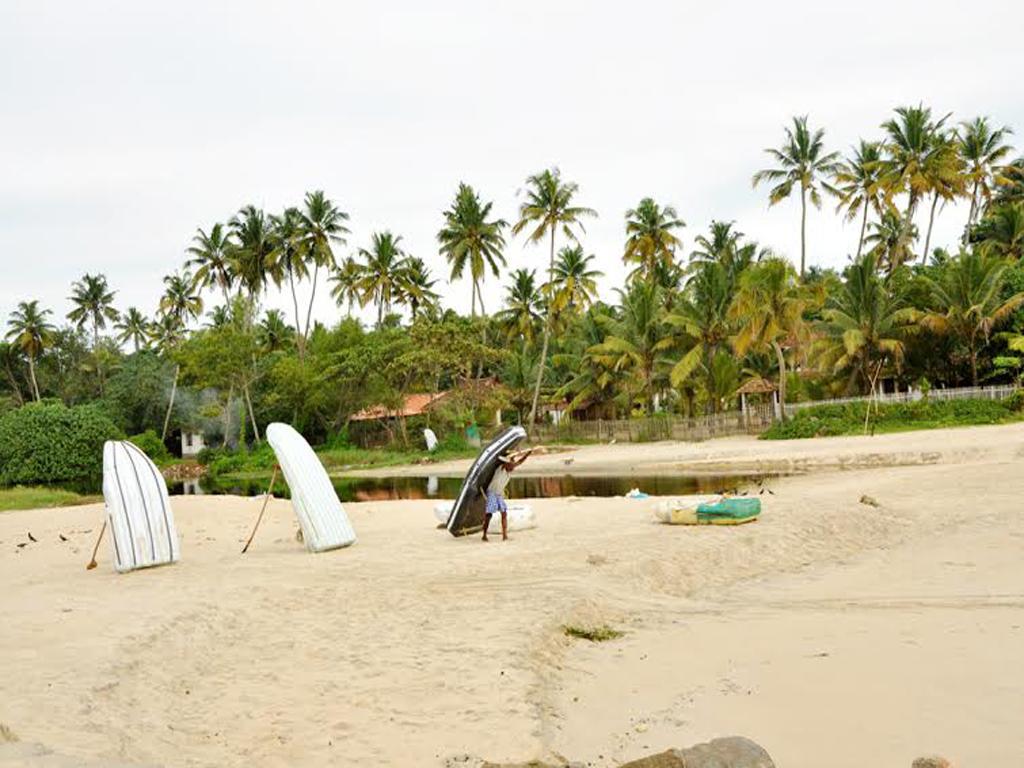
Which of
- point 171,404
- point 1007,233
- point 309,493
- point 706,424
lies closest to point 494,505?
point 309,493

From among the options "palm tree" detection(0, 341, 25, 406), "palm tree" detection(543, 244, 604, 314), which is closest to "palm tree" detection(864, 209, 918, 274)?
"palm tree" detection(543, 244, 604, 314)

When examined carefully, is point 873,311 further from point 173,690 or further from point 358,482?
point 173,690

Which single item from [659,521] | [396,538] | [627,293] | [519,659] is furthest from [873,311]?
[519,659]

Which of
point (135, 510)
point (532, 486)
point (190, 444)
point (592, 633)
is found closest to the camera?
point (592, 633)

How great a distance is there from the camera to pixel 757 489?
1842 cm

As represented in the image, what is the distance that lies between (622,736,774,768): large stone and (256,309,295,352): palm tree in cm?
5536

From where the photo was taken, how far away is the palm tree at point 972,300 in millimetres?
29969

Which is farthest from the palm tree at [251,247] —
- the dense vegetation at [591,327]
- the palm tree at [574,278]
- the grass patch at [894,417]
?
the grass patch at [894,417]

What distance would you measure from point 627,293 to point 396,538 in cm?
2794

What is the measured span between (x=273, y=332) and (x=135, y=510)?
48764mm

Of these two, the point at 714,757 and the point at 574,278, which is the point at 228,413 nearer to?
the point at 574,278

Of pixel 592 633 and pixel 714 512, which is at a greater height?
pixel 714 512

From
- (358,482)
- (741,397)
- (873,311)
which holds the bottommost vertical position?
(358,482)

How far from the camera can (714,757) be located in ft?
11.5
